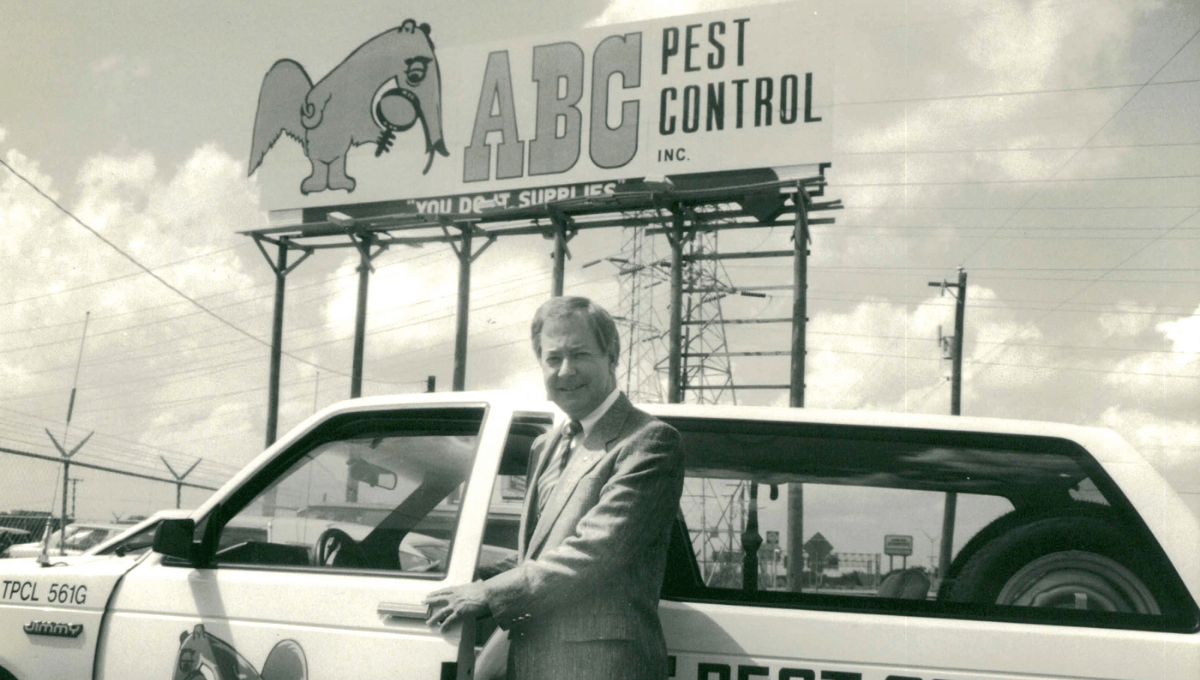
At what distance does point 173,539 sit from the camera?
10.5 feet

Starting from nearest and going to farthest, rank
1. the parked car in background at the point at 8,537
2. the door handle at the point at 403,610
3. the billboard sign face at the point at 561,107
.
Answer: the door handle at the point at 403,610 < the parked car in background at the point at 8,537 < the billboard sign face at the point at 561,107

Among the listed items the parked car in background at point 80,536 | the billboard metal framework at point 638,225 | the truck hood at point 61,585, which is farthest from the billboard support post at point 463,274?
the truck hood at point 61,585

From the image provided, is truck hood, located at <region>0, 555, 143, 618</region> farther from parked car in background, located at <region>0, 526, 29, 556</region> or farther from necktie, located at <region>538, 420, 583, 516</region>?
parked car in background, located at <region>0, 526, 29, 556</region>

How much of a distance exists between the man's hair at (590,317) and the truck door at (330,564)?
62cm

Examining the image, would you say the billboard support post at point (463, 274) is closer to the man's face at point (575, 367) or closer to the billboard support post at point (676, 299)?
the billboard support post at point (676, 299)

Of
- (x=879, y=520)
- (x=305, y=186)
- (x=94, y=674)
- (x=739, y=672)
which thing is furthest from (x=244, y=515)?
(x=305, y=186)

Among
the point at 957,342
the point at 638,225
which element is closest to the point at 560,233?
the point at 638,225

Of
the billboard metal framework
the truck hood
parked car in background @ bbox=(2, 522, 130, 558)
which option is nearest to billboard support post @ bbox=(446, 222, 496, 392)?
the billboard metal framework

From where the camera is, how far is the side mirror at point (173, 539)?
3.18 m

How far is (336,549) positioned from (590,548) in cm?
133

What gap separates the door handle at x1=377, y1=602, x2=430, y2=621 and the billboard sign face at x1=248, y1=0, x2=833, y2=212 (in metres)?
14.2

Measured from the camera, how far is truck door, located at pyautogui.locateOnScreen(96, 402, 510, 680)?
121 inches

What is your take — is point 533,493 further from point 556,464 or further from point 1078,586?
point 1078,586

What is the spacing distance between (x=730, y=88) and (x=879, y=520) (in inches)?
572
